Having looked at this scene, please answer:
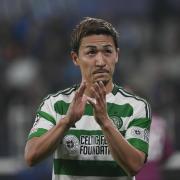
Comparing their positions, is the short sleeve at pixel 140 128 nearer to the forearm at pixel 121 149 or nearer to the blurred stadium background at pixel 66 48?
the forearm at pixel 121 149

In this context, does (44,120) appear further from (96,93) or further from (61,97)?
(96,93)

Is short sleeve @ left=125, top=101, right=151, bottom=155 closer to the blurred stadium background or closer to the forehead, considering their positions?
the forehead

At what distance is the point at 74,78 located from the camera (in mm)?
14906

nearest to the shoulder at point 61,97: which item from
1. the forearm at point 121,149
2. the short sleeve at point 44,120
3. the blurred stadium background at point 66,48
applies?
the short sleeve at point 44,120

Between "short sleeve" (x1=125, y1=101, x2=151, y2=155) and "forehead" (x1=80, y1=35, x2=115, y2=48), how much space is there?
463 mm

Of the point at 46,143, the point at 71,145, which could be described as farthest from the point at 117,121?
the point at 46,143

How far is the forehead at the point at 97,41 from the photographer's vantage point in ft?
20.3

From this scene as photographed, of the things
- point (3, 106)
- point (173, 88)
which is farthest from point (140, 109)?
point (173, 88)

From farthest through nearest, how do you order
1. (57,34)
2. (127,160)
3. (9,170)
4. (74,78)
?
1. (57,34)
2. (74,78)
3. (9,170)
4. (127,160)

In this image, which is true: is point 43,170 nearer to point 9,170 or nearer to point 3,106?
point 9,170

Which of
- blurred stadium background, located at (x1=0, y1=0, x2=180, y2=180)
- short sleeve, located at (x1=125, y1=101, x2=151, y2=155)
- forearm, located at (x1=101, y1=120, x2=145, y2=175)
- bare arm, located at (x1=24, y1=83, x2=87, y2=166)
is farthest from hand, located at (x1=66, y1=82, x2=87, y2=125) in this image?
blurred stadium background, located at (x1=0, y1=0, x2=180, y2=180)

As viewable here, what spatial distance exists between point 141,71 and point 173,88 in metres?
1.01

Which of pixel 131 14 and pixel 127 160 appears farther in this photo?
pixel 131 14

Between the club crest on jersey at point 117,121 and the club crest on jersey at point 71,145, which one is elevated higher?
the club crest on jersey at point 117,121
